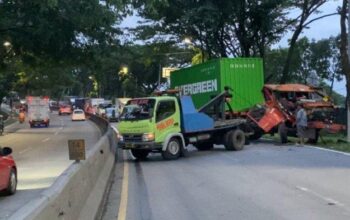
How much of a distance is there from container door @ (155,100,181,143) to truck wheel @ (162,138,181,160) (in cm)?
37

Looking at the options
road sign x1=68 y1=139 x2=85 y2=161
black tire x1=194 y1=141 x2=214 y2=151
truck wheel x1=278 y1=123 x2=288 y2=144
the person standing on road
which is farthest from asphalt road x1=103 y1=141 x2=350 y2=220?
truck wheel x1=278 y1=123 x2=288 y2=144

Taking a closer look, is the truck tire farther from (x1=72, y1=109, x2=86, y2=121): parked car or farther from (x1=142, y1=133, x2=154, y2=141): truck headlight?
(x1=72, y1=109, x2=86, y2=121): parked car

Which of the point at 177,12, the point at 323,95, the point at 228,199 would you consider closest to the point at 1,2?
the point at 177,12

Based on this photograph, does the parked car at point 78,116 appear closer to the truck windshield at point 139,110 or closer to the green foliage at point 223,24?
the green foliage at point 223,24

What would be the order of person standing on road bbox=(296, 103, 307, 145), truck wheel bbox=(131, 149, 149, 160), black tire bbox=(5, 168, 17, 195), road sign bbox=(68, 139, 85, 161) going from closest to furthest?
1. road sign bbox=(68, 139, 85, 161)
2. black tire bbox=(5, 168, 17, 195)
3. truck wheel bbox=(131, 149, 149, 160)
4. person standing on road bbox=(296, 103, 307, 145)

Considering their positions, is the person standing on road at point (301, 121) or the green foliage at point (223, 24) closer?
the person standing on road at point (301, 121)

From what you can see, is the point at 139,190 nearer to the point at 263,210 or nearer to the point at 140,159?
the point at 263,210

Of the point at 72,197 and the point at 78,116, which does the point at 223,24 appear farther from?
the point at 78,116

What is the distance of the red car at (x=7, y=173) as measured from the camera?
1293cm

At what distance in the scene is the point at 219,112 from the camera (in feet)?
79.2

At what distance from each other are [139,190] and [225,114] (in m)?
12.3

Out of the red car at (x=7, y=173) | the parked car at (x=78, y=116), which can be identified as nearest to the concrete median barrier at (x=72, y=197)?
the red car at (x=7, y=173)

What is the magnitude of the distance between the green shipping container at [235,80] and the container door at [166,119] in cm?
631

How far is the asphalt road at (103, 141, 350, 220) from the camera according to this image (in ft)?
33.1
